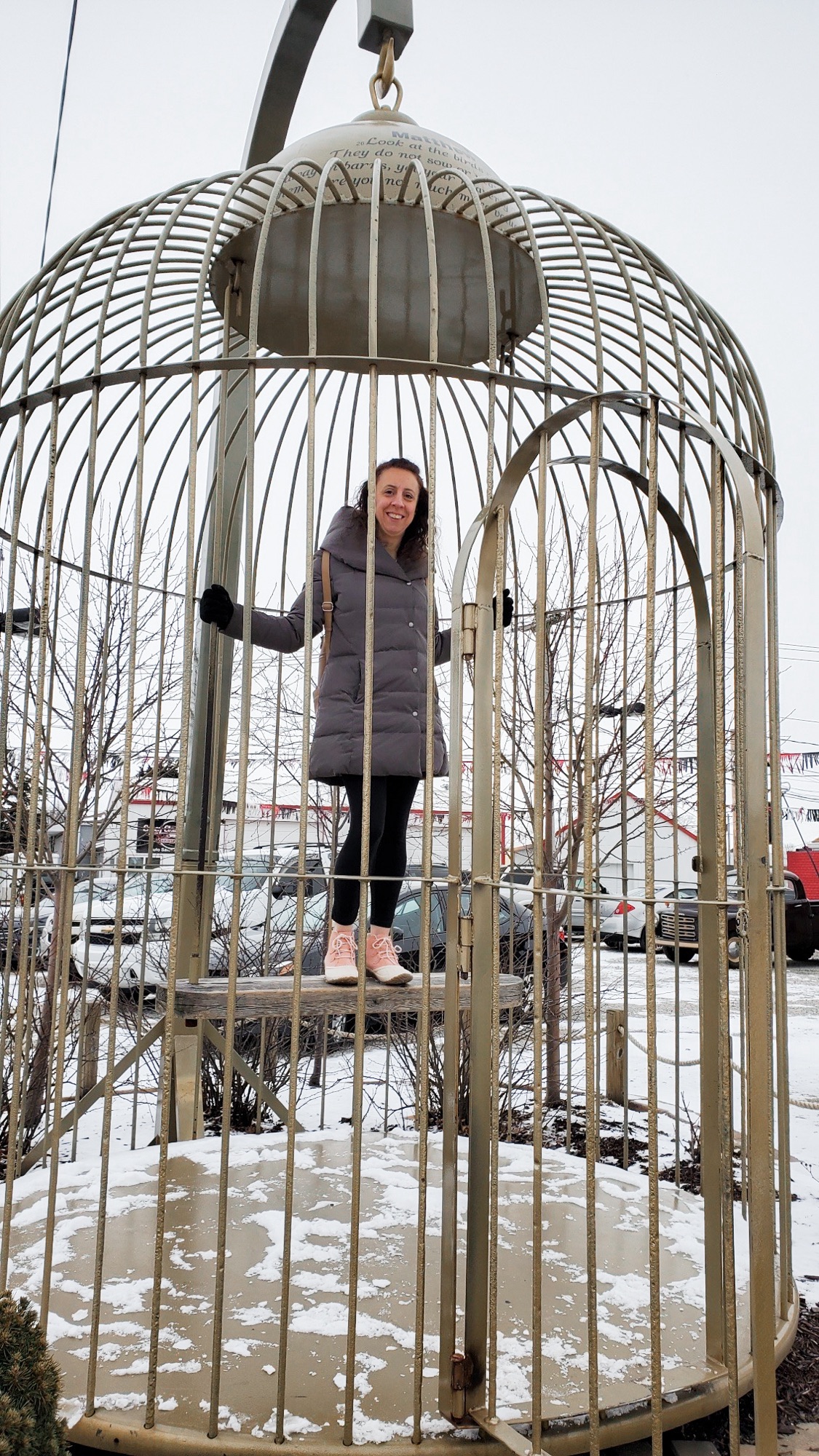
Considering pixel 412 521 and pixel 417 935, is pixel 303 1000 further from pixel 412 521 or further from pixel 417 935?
pixel 417 935

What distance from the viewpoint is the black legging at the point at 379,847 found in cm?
274

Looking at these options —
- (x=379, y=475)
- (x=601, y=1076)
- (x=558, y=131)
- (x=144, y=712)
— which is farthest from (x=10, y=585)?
(x=601, y=1076)

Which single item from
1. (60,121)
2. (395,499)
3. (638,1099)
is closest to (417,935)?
(638,1099)

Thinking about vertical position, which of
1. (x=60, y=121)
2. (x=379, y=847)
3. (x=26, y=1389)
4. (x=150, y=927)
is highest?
(x=60, y=121)

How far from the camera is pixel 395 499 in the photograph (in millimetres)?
2934

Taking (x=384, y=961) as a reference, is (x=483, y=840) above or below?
above

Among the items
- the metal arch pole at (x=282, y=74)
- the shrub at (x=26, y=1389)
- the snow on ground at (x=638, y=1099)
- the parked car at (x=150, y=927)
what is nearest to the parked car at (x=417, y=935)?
the parked car at (x=150, y=927)

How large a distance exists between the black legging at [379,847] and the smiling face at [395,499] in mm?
779

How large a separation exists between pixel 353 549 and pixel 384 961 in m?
1.26

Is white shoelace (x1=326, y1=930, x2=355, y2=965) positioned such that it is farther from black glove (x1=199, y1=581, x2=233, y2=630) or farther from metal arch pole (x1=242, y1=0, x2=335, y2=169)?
metal arch pole (x1=242, y1=0, x2=335, y2=169)

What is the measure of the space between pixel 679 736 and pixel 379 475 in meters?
4.03

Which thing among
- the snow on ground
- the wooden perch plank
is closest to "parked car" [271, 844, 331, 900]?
the snow on ground

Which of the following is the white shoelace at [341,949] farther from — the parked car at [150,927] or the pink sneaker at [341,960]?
the parked car at [150,927]

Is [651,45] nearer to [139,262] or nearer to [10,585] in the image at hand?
[139,262]
